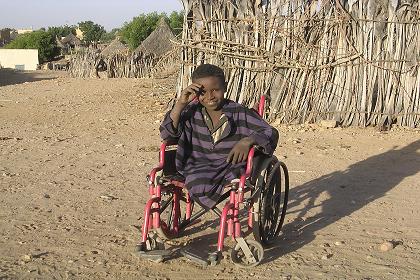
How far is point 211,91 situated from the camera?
3592 millimetres

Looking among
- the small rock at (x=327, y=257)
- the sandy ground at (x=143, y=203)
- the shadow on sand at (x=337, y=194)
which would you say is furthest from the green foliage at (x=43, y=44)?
the small rock at (x=327, y=257)

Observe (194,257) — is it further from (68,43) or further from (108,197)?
(68,43)

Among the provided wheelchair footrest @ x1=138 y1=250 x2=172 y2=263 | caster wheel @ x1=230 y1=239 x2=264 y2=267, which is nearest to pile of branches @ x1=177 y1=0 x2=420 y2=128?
caster wheel @ x1=230 y1=239 x2=264 y2=267

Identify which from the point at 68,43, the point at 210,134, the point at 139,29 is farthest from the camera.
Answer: the point at 68,43

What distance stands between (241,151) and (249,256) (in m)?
0.64

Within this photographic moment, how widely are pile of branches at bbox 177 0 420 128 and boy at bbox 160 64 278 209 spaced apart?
4.82 m

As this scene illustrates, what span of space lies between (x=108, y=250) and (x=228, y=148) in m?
1.04

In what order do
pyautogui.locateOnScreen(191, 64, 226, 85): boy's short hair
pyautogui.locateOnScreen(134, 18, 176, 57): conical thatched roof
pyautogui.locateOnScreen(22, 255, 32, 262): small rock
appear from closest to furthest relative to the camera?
pyautogui.locateOnScreen(22, 255, 32, 262): small rock, pyautogui.locateOnScreen(191, 64, 226, 85): boy's short hair, pyautogui.locateOnScreen(134, 18, 176, 57): conical thatched roof

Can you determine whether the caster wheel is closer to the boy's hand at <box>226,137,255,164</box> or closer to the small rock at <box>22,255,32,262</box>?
the boy's hand at <box>226,137,255,164</box>

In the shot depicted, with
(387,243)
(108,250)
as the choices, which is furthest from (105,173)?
(387,243)

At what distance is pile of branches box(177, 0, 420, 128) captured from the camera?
8.04m

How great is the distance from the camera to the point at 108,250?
3.69 metres

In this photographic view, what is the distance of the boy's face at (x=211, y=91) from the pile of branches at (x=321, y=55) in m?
4.88

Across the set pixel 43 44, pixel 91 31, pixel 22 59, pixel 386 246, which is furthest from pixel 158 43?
pixel 91 31
